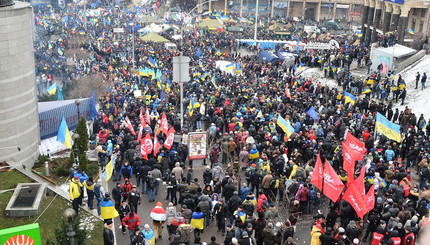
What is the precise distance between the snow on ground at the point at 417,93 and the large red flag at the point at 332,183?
51.0ft

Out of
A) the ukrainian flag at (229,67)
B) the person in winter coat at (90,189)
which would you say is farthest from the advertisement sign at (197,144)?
the ukrainian flag at (229,67)

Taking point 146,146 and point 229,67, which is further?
point 229,67

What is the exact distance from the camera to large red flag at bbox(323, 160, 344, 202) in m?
16.3

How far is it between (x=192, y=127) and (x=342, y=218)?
12.9m

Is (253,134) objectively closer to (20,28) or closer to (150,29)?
→ (20,28)

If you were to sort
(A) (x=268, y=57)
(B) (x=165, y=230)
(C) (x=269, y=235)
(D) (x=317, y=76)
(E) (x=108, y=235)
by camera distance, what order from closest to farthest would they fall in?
(E) (x=108, y=235) < (C) (x=269, y=235) < (B) (x=165, y=230) < (D) (x=317, y=76) < (A) (x=268, y=57)

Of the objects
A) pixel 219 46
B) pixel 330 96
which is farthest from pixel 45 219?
pixel 219 46

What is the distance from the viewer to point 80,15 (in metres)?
76.8

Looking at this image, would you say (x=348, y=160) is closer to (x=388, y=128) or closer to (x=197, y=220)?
(x=388, y=128)

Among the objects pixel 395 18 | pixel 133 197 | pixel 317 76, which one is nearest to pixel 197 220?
pixel 133 197

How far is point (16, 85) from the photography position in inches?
784

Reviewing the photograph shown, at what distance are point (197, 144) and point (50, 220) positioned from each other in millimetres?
7214

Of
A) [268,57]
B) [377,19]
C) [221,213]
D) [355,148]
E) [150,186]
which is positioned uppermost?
[377,19]

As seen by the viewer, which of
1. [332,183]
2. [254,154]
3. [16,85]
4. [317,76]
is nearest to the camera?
[332,183]
